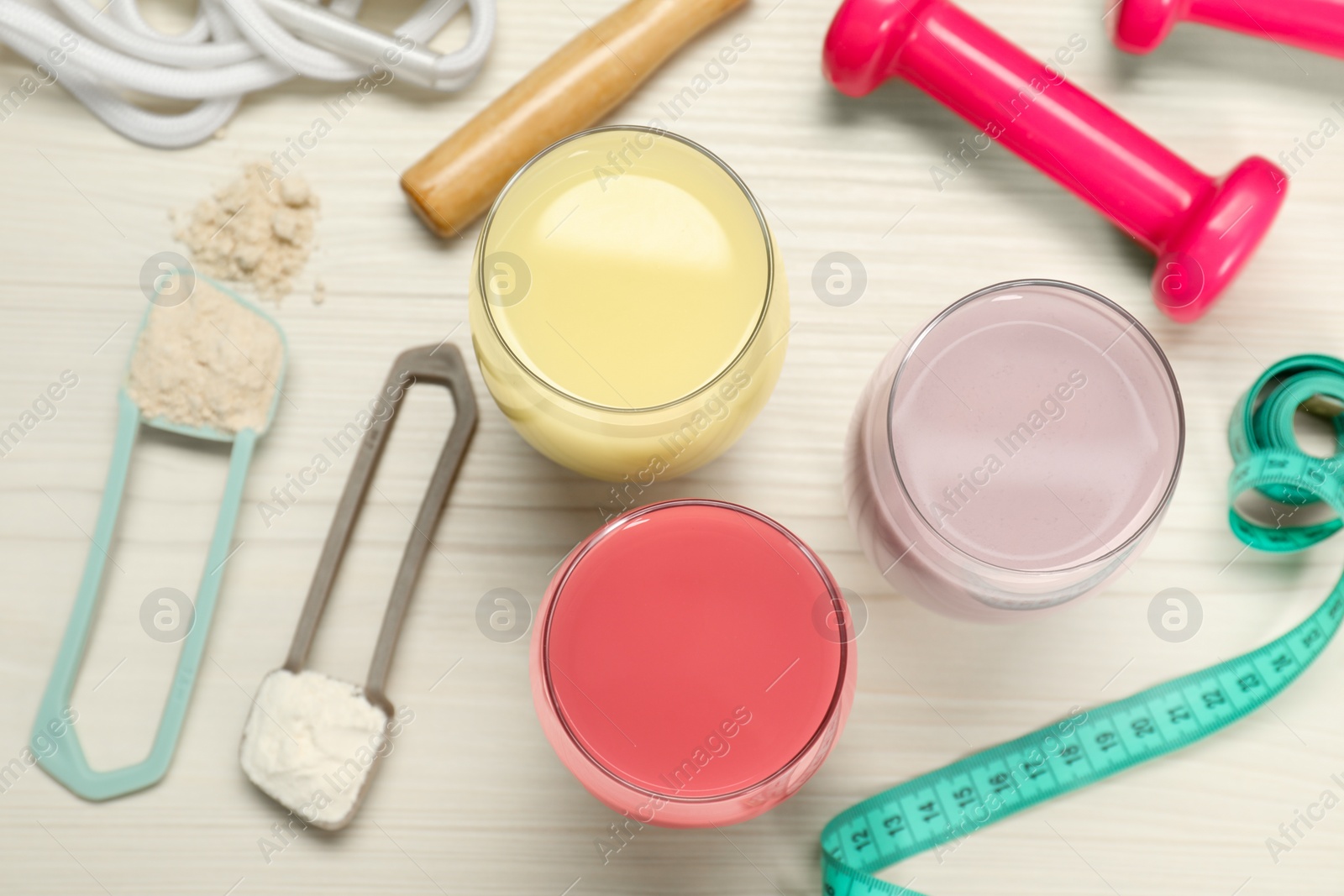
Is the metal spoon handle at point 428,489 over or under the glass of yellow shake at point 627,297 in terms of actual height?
under

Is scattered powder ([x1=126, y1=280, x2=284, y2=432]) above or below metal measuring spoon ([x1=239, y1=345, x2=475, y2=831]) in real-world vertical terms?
above

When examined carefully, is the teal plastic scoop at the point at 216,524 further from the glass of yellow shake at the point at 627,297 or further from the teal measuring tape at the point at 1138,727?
the teal measuring tape at the point at 1138,727

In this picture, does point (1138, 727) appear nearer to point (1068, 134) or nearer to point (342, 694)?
point (1068, 134)

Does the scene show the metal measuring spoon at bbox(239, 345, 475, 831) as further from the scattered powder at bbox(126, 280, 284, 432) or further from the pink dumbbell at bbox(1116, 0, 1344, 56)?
the pink dumbbell at bbox(1116, 0, 1344, 56)

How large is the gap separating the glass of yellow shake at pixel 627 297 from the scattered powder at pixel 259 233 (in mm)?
315

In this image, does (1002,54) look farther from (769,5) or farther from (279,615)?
(279,615)

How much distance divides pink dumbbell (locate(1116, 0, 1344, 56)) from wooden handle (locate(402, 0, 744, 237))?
1.30 ft

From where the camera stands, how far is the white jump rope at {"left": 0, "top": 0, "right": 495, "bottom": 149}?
975mm

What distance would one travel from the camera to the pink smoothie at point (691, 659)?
29.1 inches

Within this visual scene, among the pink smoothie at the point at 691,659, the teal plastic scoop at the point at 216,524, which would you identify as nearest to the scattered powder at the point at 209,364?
the teal plastic scoop at the point at 216,524

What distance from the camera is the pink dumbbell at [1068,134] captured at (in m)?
0.92

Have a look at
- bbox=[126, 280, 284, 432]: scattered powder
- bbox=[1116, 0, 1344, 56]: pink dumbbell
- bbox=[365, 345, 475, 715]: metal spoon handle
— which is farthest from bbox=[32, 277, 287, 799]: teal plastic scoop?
bbox=[1116, 0, 1344, 56]: pink dumbbell

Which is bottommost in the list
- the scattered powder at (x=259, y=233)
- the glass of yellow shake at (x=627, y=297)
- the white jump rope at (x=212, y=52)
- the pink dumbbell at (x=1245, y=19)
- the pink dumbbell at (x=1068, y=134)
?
the scattered powder at (x=259, y=233)

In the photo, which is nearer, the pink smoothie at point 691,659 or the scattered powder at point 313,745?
the pink smoothie at point 691,659
